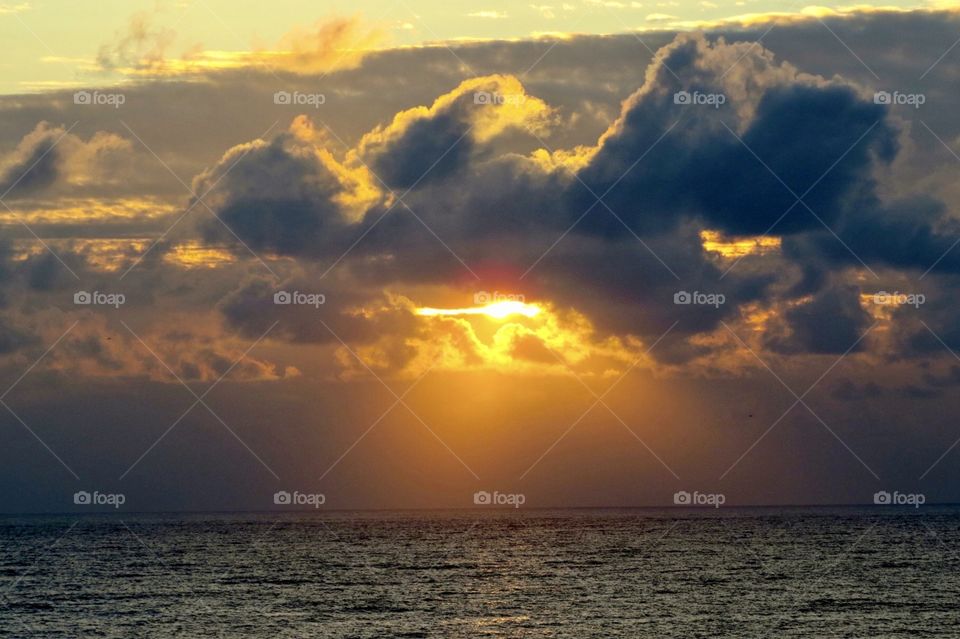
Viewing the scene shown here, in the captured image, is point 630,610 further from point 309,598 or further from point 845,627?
point 309,598

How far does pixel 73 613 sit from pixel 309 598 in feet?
60.8

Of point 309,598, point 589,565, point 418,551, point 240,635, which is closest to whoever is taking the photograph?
point 240,635

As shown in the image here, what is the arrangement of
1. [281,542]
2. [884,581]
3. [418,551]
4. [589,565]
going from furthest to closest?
[281,542], [418,551], [589,565], [884,581]

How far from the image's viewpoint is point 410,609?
8831 cm

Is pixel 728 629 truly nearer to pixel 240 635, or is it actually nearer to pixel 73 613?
pixel 240 635

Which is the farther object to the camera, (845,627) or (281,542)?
(281,542)

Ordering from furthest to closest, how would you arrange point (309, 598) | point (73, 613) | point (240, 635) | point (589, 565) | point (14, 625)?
point (589, 565) < point (309, 598) < point (73, 613) < point (14, 625) < point (240, 635)

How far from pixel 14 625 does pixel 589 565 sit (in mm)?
68513

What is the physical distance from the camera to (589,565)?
13175 centimetres

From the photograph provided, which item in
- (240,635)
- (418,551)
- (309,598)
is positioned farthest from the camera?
(418,551)

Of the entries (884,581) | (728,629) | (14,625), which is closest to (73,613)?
(14,625)

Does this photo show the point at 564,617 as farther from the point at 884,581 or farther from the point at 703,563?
the point at 703,563

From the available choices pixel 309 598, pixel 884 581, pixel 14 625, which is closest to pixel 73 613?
pixel 14 625

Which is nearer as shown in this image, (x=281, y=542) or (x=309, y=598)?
(x=309, y=598)
